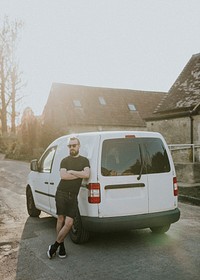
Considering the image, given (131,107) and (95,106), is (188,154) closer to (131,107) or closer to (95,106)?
(95,106)

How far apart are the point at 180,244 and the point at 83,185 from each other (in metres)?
1.91

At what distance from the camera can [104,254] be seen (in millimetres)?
5730

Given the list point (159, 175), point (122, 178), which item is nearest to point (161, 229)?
point (159, 175)

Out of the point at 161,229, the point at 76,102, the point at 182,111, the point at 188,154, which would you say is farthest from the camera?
the point at 76,102

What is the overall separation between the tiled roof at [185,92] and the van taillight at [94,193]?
1659cm

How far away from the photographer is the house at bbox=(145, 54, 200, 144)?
2158 centimetres

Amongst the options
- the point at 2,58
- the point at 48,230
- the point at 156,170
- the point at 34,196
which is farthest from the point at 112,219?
the point at 2,58

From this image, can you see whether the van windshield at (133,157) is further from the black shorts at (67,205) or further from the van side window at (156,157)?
the black shorts at (67,205)

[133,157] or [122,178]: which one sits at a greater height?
[133,157]

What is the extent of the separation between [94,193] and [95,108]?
3333cm

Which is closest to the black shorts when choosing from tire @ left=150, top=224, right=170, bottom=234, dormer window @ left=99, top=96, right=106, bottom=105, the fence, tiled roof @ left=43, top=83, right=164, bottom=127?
tire @ left=150, top=224, right=170, bottom=234

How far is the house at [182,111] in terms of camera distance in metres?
21.6

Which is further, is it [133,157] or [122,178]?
[133,157]

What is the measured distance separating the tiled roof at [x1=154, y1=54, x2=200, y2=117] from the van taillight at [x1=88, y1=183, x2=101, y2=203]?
54.4 feet
